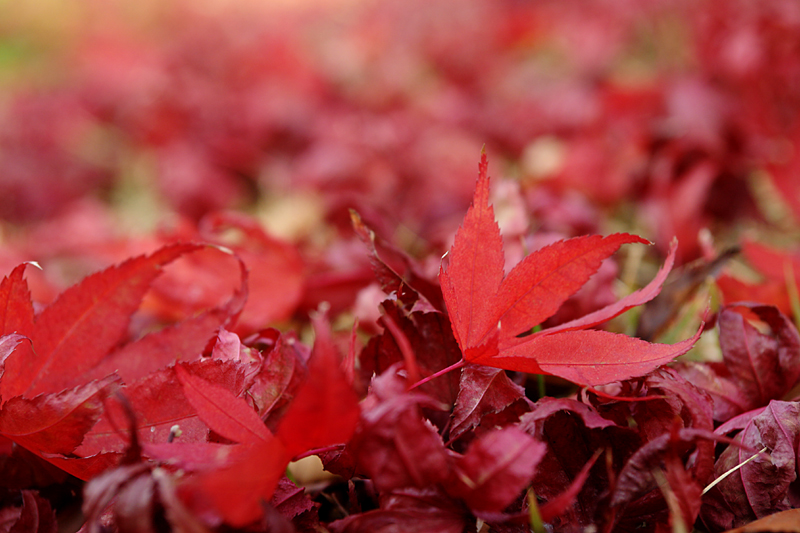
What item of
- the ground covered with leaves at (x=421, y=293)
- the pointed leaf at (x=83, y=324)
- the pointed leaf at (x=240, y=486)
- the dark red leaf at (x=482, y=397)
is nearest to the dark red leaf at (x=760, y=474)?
the ground covered with leaves at (x=421, y=293)

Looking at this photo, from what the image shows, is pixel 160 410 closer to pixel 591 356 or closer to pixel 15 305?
pixel 15 305

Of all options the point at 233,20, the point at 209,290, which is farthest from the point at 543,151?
the point at 233,20

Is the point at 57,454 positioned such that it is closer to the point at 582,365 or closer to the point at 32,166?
the point at 582,365

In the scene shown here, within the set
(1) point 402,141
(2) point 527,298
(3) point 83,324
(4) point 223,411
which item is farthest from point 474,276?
(1) point 402,141

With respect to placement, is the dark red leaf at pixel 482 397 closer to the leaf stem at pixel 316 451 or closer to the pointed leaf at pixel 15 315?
the leaf stem at pixel 316 451

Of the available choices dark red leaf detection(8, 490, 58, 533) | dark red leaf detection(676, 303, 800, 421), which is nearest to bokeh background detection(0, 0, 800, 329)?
dark red leaf detection(676, 303, 800, 421)

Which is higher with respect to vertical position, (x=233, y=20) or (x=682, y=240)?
(x=233, y=20)
